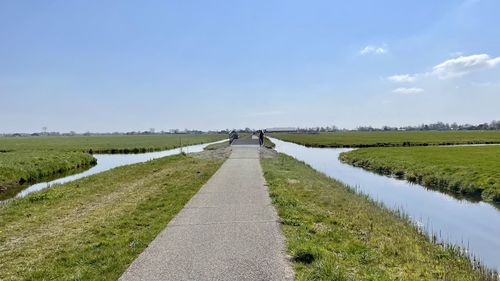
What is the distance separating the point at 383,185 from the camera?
2438 centimetres

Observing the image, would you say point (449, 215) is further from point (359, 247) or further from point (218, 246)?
point (218, 246)

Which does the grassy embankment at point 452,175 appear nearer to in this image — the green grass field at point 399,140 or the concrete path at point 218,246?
the concrete path at point 218,246

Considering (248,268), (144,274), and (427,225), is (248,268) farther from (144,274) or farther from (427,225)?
(427,225)

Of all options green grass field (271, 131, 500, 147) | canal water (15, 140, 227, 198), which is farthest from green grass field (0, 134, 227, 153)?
green grass field (271, 131, 500, 147)

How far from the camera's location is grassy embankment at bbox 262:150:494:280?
682 cm

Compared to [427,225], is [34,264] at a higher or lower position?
higher

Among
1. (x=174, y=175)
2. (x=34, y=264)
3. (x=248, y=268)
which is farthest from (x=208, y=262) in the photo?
(x=174, y=175)

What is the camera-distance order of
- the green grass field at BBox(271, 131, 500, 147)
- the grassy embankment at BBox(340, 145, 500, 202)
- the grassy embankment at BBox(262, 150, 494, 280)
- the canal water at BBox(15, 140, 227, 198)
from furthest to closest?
1. the green grass field at BBox(271, 131, 500, 147)
2. the canal water at BBox(15, 140, 227, 198)
3. the grassy embankment at BBox(340, 145, 500, 202)
4. the grassy embankment at BBox(262, 150, 494, 280)

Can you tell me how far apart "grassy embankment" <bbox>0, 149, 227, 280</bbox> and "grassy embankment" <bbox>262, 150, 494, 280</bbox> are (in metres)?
3.19

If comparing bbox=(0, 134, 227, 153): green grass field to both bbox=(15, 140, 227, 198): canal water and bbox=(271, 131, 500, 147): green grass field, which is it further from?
bbox=(271, 131, 500, 147): green grass field

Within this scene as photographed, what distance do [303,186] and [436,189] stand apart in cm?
979

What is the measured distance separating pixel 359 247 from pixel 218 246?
2.94 meters

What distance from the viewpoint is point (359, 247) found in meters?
8.33

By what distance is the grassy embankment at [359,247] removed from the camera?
268 inches
